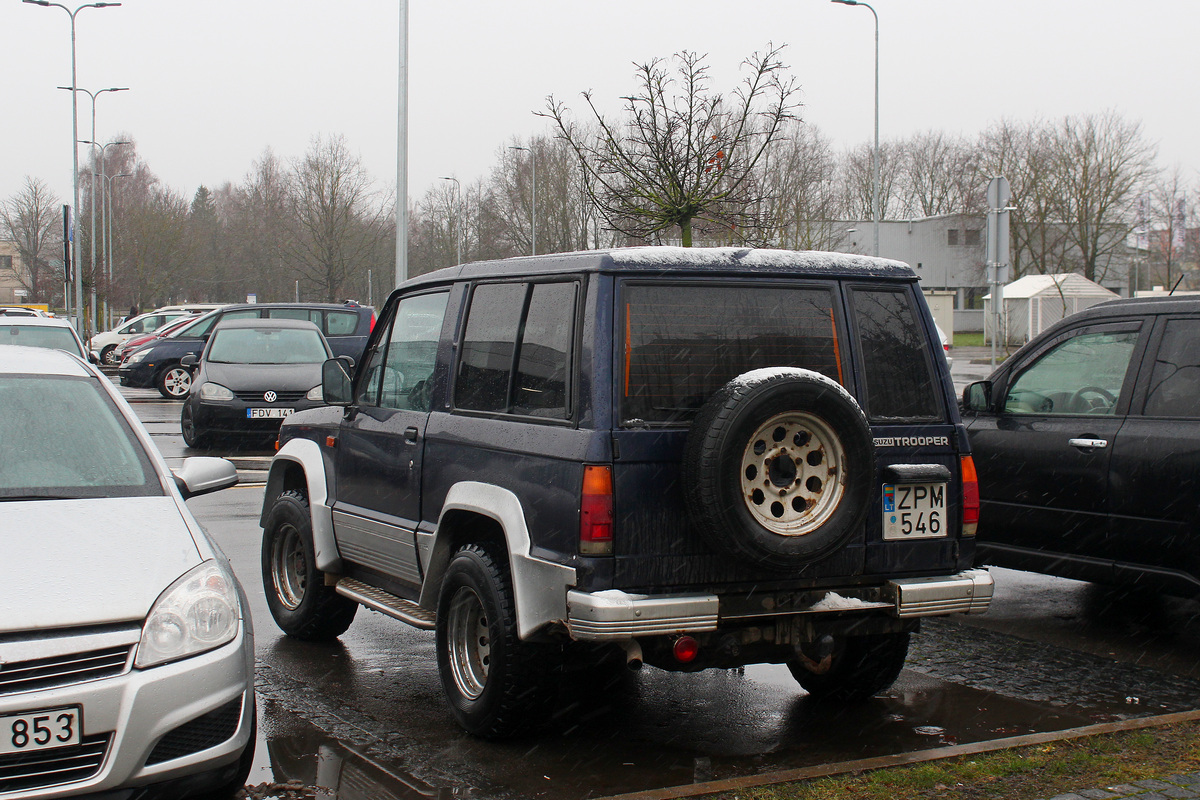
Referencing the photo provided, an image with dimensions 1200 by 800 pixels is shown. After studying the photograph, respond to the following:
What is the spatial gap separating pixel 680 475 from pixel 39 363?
279 centimetres

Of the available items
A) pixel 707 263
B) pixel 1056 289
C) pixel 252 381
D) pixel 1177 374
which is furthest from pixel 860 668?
pixel 1056 289

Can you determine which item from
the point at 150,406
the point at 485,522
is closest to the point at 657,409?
the point at 485,522

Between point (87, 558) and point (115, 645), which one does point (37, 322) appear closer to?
point (87, 558)

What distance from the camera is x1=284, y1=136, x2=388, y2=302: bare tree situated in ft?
203

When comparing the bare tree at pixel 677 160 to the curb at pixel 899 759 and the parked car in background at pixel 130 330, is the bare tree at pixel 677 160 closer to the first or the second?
the curb at pixel 899 759

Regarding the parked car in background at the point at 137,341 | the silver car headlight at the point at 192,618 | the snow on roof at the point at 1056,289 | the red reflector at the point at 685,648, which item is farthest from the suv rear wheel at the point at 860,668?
the snow on roof at the point at 1056,289

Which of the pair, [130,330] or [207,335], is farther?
[130,330]

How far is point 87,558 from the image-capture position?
381 cm

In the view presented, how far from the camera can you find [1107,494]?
21.9 feet

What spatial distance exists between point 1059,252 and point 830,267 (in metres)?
59.9

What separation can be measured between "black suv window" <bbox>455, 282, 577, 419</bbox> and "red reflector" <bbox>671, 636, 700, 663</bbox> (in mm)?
941

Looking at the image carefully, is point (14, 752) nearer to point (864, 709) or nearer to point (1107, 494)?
point (864, 709)

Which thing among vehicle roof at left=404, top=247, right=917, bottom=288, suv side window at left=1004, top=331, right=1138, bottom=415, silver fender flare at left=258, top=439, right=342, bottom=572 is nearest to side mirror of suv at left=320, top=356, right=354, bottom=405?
silver fender flare at left=258, top=439, right=342, bottom=572

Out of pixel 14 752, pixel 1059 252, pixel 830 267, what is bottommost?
pixel 14 752
